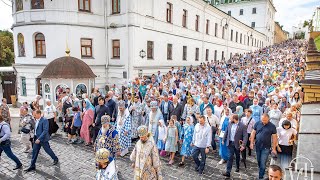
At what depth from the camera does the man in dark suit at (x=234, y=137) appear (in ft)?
21.2

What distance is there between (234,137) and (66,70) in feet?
38.1

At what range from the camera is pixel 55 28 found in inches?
646

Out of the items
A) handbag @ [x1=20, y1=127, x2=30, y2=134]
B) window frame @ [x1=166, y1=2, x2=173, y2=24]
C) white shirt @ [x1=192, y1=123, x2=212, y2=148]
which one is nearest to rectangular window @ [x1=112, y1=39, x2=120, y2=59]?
window frame @ [x1=166, y1=2, x2=173, y2=24]

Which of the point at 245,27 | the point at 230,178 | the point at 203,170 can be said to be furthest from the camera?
the point at 245,27

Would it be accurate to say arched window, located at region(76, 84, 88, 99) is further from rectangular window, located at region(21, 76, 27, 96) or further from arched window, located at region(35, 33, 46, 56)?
rectangular window, located at region(21, 76, 27, 96)

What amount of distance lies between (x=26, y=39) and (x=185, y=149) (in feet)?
51.1

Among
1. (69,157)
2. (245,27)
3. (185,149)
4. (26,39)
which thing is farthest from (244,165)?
(245,27)

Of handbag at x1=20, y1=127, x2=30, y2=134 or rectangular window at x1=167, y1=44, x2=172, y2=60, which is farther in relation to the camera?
rectangular window at x1=167, y1=44, x2=172, y2=60

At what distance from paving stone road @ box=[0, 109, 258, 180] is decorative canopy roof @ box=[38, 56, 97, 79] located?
6.68 metres

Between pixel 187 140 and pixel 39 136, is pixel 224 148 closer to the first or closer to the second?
pixel 187 140

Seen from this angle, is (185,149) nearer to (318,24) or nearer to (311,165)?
(311,165)
